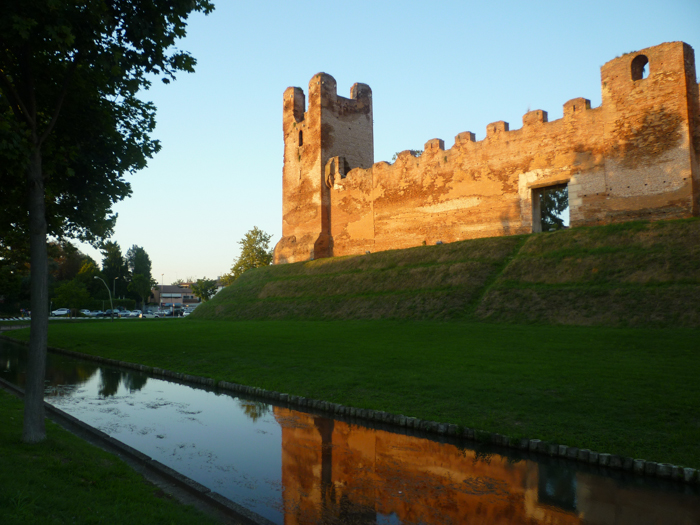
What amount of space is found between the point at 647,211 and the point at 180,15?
2071 centimetres

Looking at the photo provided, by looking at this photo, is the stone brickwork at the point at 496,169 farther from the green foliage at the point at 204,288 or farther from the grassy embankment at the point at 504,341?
the green foliage at the point at 204,288

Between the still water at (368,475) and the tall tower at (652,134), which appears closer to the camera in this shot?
the still water at (368,475)

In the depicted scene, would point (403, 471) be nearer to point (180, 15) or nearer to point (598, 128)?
point (180, 15)

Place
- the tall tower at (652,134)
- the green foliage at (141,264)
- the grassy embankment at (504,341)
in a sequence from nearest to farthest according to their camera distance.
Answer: the grassy embankment at (504,341)
the tall tower at (652,134)
the green foliage at (141,264)

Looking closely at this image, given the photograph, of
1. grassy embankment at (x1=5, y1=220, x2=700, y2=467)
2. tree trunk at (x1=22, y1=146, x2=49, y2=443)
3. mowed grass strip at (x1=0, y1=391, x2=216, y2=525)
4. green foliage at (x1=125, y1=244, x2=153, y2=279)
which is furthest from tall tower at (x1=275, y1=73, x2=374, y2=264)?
green foliage at (x1=125, y1=244, x2=153, y2=279)

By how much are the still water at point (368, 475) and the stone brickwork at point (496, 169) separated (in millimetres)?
18552

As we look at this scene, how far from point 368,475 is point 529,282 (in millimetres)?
15051

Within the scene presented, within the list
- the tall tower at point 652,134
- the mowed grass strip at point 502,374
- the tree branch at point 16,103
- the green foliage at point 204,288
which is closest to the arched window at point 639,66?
the tall tower at point 652,134

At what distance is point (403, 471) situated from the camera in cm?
663

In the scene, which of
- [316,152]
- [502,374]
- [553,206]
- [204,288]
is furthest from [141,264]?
[502,374]

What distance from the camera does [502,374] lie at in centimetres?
1027

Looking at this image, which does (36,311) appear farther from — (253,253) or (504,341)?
(253,253)

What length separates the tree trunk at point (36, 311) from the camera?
6520mm

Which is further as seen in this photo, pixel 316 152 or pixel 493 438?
pixel 316 152
